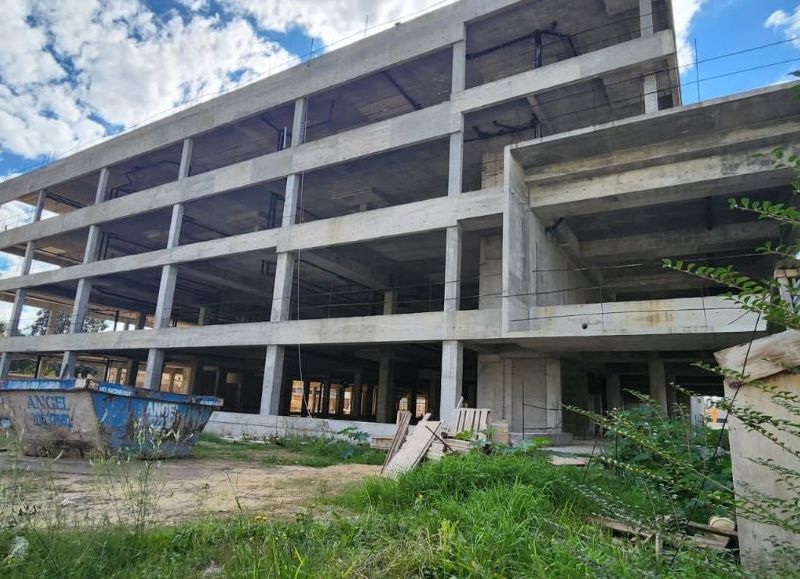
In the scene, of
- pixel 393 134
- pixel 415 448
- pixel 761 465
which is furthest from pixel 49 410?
pixel 393 134

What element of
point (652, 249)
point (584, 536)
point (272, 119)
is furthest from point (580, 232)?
point (584, 536)

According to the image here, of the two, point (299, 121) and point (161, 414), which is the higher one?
point (299, 121)

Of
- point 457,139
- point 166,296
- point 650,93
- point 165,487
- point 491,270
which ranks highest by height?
point 650,93

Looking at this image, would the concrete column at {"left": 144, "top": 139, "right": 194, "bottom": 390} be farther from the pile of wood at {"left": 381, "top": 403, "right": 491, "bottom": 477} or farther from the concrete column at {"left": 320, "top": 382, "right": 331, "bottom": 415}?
the pile of wood at {"left": 381, "top": 403, "right": 491, "bottom": 477}

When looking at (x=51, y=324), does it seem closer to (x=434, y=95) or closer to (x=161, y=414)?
(x=161, y=414)

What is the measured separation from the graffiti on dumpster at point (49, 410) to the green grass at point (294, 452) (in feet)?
9.59

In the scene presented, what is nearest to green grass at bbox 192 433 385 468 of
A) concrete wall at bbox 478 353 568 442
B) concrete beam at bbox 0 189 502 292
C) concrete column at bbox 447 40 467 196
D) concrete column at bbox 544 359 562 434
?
concrete wall at bbox 478 353 568 442

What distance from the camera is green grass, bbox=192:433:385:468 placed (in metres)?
11.4

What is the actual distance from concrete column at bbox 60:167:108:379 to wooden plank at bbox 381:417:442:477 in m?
21.7

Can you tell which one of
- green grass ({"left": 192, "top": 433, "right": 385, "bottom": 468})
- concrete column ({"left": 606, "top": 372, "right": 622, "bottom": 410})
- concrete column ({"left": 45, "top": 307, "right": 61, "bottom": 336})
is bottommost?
green grass ({"left": 192, "top": 433, "right": 385, "bottom": 468})

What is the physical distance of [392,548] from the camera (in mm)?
3670

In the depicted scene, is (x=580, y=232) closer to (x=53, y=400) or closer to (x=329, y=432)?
(x=329, y=432)

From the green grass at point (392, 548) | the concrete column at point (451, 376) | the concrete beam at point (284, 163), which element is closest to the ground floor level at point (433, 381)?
the concrete column at point (451, 376)

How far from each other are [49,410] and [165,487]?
417 cm
